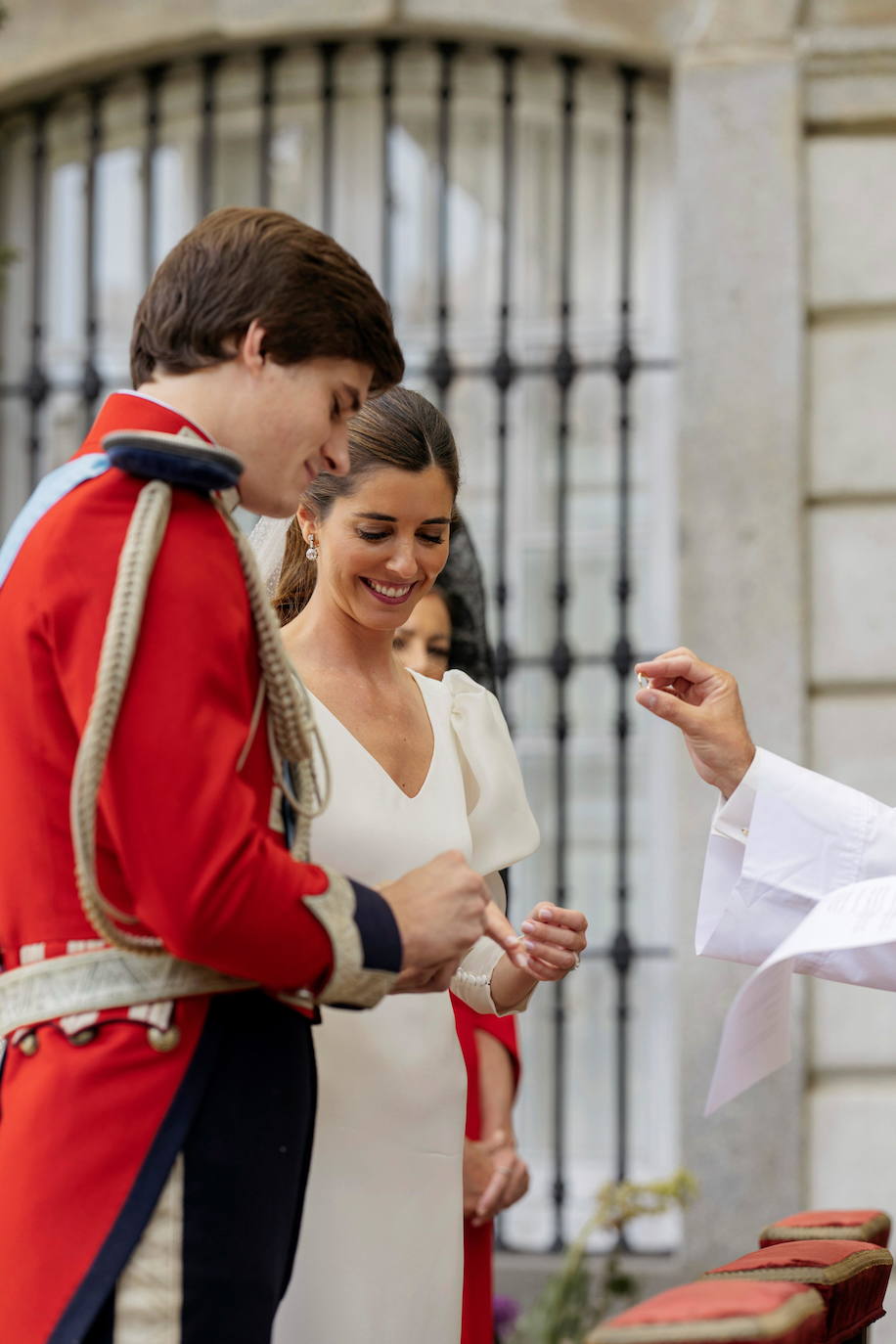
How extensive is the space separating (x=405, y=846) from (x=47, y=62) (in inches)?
126

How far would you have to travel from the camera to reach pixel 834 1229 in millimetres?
1936

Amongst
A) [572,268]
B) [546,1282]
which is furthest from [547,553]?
[546,1282]

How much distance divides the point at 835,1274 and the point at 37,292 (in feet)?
12.3

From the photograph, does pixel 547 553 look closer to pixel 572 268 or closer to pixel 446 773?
pixel 572 268

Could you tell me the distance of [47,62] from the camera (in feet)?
14.6

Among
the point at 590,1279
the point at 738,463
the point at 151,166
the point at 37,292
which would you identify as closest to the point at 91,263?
the point at 37,292

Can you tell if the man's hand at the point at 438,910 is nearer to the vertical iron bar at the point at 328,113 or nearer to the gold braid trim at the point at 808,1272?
the gold braid trim at the point at 808,1272

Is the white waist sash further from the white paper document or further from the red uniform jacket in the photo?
the white paper document

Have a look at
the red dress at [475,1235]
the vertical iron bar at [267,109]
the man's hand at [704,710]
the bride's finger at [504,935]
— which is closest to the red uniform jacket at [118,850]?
the bride's finger at [504,935]

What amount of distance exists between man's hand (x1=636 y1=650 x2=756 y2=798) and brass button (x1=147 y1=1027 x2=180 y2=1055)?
0.87 metres

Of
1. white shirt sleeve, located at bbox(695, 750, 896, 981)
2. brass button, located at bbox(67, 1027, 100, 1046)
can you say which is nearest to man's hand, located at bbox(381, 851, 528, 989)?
brass button, located at bbox(67, 1027, 100, 1046)

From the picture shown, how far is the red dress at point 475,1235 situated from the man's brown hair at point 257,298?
1.19 m

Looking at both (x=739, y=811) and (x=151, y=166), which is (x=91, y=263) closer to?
(x=151, y=166)

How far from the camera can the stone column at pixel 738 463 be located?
387 centimetres
